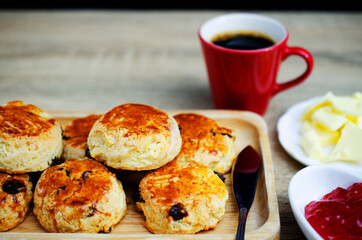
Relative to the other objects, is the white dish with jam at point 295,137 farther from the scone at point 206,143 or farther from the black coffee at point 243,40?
the black coffee at point 243,40

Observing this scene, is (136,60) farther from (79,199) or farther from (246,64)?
(79,199)

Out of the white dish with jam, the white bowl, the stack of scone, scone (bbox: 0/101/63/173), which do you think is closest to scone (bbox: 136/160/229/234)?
the stack of scone

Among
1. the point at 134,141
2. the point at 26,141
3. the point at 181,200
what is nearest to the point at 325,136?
the point at 181,200

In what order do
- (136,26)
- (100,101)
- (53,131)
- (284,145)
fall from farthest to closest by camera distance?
(136,26) → (100,101) → (284,145) → (53,131)

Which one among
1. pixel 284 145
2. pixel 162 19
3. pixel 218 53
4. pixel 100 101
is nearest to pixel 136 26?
pixel 162 19

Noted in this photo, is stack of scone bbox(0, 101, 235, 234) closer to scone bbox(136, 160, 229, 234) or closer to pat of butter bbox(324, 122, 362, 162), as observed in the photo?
scone bbox(136, 160, 229, 234)

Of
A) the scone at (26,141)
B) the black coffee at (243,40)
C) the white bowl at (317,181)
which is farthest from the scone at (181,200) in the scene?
the black coffee at (243,40)

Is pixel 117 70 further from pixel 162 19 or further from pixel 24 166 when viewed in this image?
pixel 24 166

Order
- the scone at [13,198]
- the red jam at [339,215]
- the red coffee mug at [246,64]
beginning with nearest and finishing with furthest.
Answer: the red jam at [339,215] < the scone at [13,198] < the red coffee mug at [246,64]
